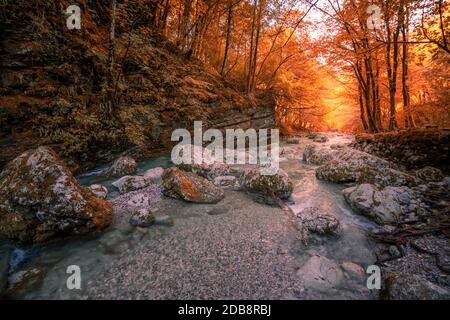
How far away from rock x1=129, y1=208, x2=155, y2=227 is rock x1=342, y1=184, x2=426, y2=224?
3651mm

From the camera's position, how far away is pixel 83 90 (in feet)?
18.2

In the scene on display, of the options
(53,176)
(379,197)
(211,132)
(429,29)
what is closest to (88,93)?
(53,176)

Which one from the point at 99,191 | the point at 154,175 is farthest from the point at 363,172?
the point at 99,191

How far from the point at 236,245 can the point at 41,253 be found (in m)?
2.50

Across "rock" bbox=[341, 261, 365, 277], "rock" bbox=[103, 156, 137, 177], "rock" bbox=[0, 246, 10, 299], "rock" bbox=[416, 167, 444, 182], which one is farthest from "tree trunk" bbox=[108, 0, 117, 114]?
"rock" bbox=[416, 167, 444, 182]

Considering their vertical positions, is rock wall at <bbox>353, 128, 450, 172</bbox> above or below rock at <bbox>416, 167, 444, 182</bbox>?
above

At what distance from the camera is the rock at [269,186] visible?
430 cm

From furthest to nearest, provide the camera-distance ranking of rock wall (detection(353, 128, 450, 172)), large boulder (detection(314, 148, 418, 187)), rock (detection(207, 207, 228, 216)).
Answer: rock wall (detection(353, 128, 450, 172)) → large boulder (detection(314, 148, 418, 187)) → rock (detection(207, 207, 228, 216))

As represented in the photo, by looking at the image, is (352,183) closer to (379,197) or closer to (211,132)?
(379,197)

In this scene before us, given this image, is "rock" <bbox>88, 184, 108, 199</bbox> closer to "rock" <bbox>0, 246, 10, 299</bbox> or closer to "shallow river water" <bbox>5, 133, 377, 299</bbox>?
"shallow river water" <bbox>5, 133, 377, 299</bbox>

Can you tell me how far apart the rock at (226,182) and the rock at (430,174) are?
431cm

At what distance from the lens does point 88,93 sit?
562cm

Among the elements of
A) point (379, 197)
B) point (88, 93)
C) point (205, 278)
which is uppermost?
point (88, 93)

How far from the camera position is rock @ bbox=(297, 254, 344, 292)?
6.85 feet
